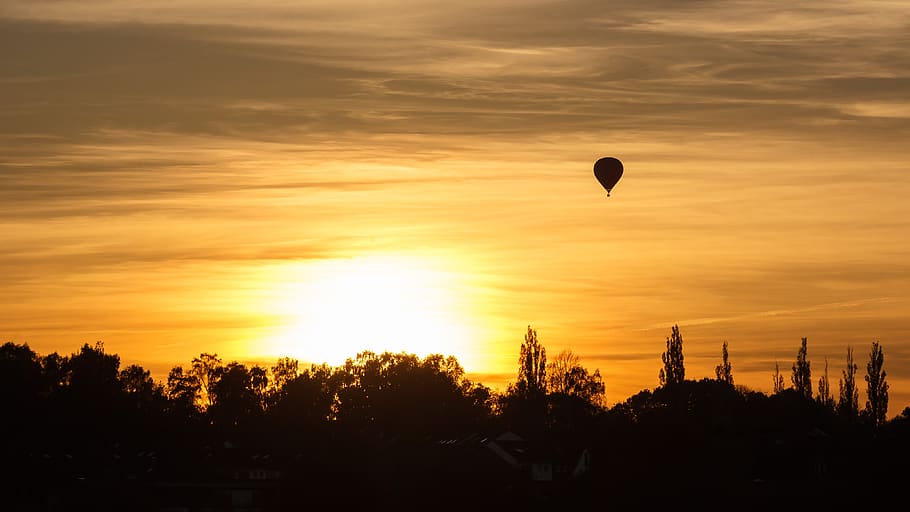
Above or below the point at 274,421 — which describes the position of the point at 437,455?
below

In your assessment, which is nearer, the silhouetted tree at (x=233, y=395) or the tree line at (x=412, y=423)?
the tree line at (x=412, y=423)

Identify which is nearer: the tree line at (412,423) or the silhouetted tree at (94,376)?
the tree line at (412,423)

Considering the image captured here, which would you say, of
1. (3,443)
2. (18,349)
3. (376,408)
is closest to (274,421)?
(376,408)

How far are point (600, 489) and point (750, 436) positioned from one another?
117 feet

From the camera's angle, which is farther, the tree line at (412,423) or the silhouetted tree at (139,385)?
→ the silhouetted tree at (139,385)

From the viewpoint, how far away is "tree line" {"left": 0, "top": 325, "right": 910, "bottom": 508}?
11319 centimetres

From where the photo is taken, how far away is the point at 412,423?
175 metres

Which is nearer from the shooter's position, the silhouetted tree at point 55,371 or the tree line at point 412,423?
the tree line at point 412,423

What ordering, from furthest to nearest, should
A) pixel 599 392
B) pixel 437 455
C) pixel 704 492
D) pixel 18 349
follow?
pixel 599 392, pixel 18 349, pixel 437 455, pixel 704 492

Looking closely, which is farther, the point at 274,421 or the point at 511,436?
the point at 274,421

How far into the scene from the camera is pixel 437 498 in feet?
347

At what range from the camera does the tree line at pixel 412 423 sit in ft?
371

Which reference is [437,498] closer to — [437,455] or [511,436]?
[437,455]

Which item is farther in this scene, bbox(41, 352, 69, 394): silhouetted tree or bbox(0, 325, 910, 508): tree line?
bbox(41, 352, 69, 394): silhouetted tree
